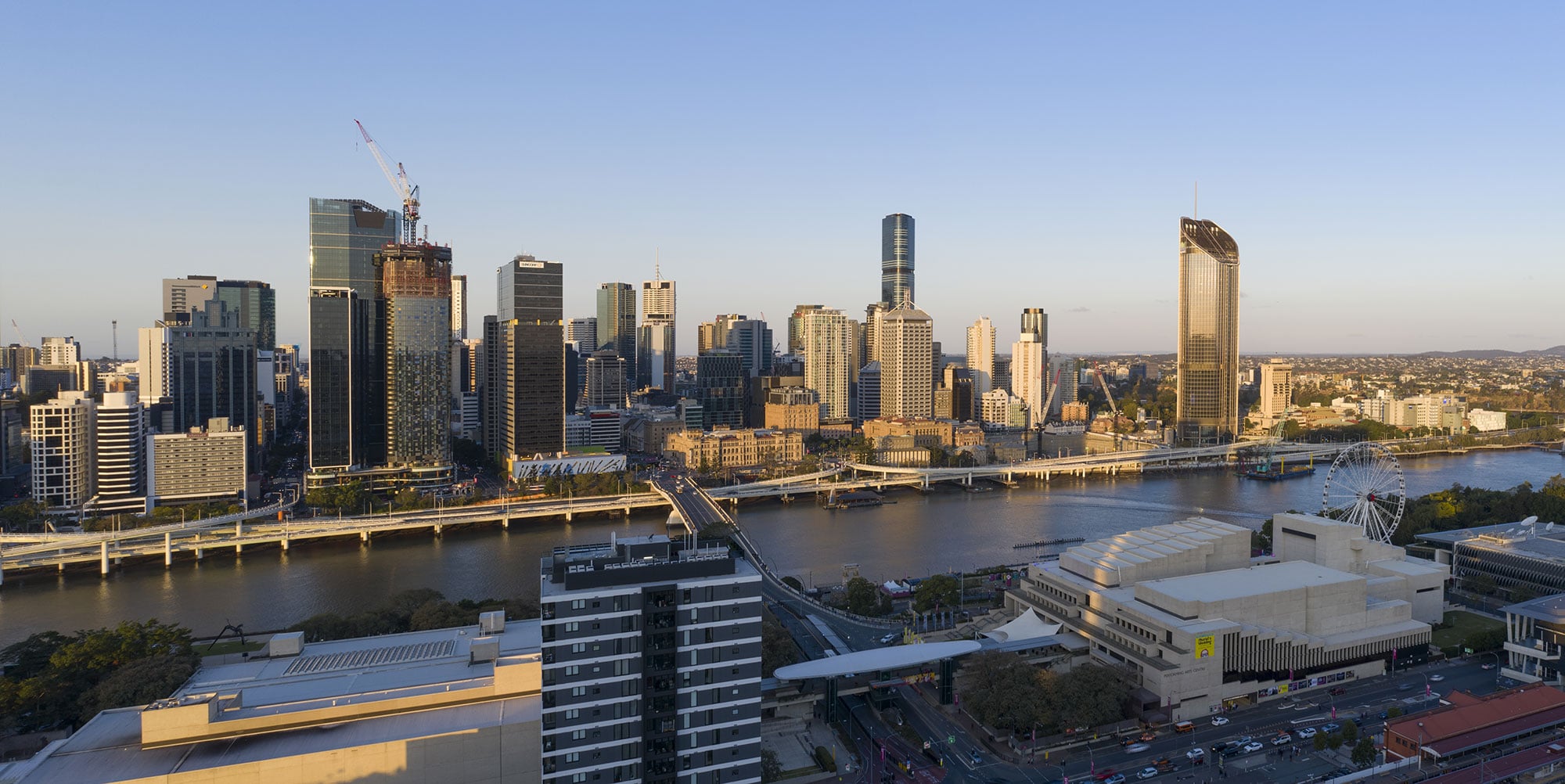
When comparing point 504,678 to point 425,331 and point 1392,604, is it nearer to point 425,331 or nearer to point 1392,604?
point 1392,604

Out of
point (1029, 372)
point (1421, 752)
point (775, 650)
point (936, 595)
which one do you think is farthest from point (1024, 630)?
point (1029, 372)

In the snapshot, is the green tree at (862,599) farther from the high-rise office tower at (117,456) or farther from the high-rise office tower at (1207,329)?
the high-rise office tower at (1207,329)

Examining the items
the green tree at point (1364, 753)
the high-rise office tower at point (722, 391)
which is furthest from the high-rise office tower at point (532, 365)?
the green tree at point (1364, 753)

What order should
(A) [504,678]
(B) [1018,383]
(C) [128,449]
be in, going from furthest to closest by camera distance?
(B) [1018,383] < (C) [128,449] < (A) [504,678]

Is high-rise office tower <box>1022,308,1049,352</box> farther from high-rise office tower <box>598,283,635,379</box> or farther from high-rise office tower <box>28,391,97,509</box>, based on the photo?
high-rise office tower <box>28,391,97,509</box>

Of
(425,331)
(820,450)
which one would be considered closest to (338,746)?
(425,331)

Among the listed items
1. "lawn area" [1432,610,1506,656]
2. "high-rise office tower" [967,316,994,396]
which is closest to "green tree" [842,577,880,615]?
"lawn area" [1432,610,1506,656]
